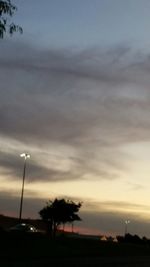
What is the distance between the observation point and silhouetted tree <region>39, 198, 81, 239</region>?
11762cm

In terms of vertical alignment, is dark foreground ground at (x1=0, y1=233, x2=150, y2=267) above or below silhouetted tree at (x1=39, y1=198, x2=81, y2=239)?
below

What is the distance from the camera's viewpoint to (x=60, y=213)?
119 m

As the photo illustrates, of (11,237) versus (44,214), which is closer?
(11,237)

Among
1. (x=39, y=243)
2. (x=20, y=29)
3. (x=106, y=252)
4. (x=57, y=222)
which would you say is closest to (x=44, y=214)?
(x=57, y=222)

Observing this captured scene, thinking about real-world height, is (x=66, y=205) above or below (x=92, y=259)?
above

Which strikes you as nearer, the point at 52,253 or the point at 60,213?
the point at 52,253

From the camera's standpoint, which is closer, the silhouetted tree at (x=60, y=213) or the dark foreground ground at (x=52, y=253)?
the dark foreground ground at (x=52, y=253)

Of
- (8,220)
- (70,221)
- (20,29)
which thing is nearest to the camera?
(20,29)

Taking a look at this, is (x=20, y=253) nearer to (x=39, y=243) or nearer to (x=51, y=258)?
(x=51, y=258)

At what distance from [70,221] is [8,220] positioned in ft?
45.2

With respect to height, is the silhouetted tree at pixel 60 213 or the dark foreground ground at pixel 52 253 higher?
the silhouetted tree at pixel 60 213

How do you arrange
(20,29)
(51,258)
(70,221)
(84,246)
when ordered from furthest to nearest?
(70,221) < (84,246) < (51,258) < (20,29)

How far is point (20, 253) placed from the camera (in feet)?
136

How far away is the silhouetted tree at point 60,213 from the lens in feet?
386
